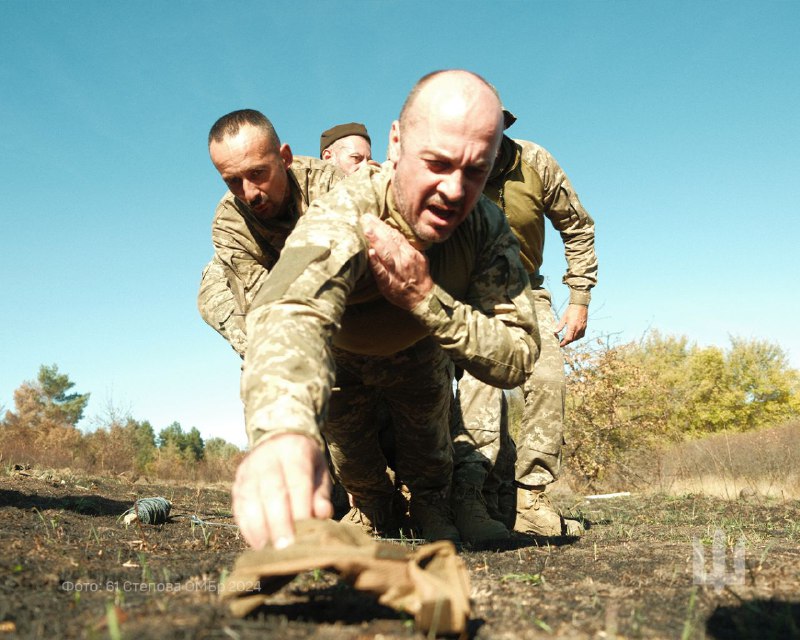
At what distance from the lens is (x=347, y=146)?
22.4 ft

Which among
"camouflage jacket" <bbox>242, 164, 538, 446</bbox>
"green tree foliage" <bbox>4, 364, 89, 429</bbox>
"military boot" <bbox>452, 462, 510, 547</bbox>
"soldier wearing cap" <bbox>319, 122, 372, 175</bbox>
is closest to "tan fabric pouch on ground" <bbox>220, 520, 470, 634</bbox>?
"camouflage jacket" <bbox>242, 164, 538, 446</bbox>

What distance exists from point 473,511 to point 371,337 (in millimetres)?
1852

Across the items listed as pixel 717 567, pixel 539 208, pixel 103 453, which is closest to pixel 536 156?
pixel 539 208

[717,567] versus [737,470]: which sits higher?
[737,470]

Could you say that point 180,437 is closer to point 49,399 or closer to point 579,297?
point 49,399

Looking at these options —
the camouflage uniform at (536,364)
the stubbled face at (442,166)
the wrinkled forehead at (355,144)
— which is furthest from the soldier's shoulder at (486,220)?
the wrinkled forehead at (355,144)

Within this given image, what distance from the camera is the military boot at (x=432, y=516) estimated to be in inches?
189

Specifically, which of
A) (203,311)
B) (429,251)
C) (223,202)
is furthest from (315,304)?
(203,311)

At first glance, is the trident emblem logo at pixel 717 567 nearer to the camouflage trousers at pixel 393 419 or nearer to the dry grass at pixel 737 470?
the camouflage trousers at pixel 393 419

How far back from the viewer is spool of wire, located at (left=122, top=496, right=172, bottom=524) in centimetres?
492

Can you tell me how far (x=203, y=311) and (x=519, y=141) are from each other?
321 centimetres

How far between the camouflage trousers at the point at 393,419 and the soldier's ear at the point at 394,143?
4.13 ft

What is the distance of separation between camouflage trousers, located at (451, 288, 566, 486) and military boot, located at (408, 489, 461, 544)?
490 millimetres

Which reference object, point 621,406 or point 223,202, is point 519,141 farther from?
point 621,406
